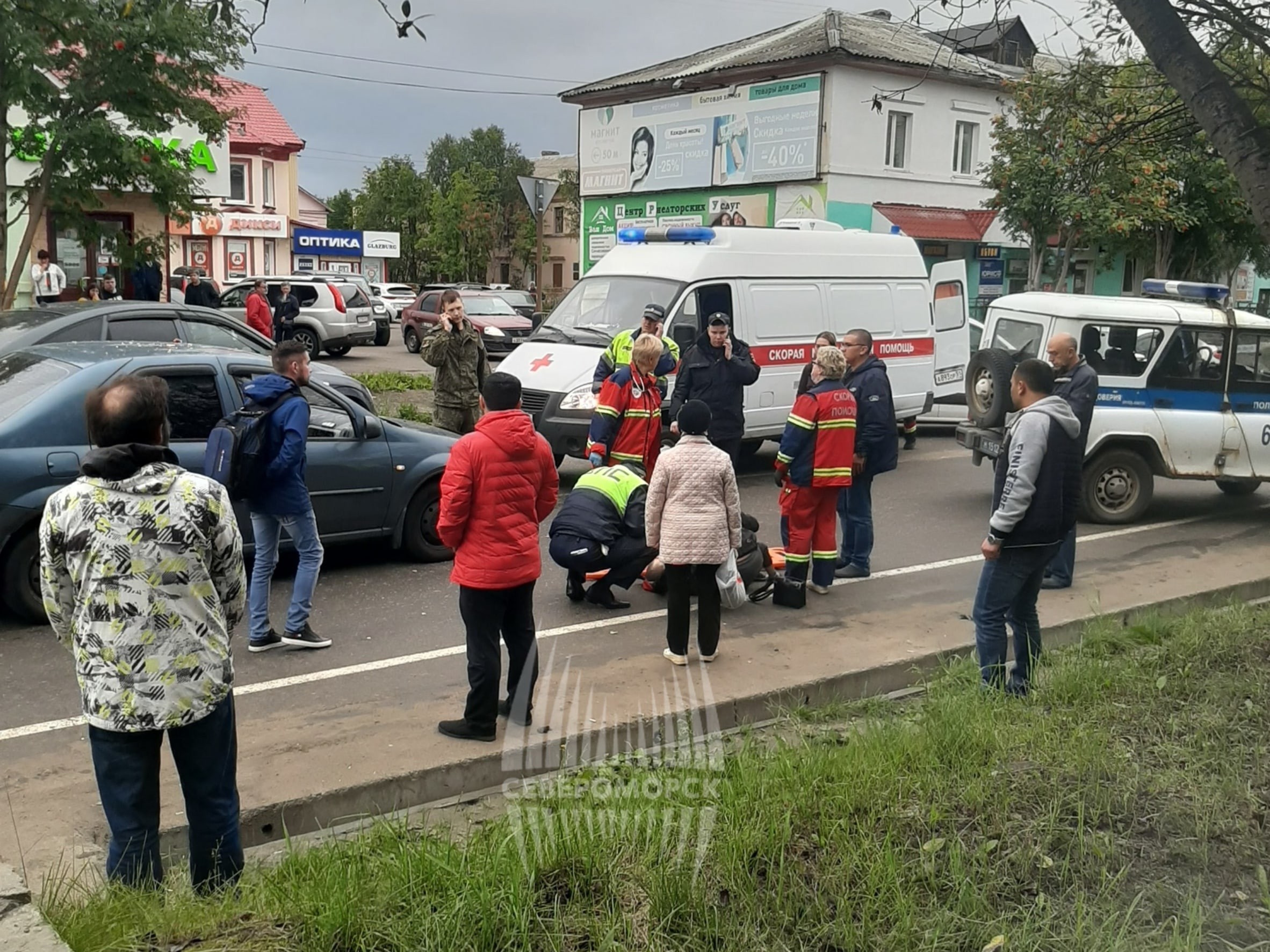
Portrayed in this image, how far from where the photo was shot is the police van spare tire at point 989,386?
10.0 meters

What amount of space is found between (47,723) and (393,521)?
3.20m

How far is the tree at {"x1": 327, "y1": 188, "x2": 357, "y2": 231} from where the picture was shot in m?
89.4

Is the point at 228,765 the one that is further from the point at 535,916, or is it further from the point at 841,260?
the point at 841,260

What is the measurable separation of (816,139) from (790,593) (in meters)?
25.3

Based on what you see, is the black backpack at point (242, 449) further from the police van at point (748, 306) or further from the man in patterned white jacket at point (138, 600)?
the police van at point (748, 306)

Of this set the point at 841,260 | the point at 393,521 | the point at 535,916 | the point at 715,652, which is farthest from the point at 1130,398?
the point at 535,916

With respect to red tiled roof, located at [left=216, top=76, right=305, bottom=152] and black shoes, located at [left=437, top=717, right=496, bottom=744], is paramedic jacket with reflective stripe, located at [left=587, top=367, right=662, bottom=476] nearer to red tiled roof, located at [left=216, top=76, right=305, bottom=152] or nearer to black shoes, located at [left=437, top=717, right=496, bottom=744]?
black shoes, located at [left=437, top=717, right=496, bottom=744]

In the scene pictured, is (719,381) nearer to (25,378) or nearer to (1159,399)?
(1159,399)

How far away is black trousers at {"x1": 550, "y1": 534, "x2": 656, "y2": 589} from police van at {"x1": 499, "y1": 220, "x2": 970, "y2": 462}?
347 centimetres

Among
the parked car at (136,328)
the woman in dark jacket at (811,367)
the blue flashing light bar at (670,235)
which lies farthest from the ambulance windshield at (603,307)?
the woman in dark jacket at (811,367)

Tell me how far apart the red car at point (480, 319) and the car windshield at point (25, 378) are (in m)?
19.9

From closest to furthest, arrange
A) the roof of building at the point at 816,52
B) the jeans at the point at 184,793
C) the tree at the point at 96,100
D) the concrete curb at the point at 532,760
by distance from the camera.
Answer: the jeans at the point at 184,793, the concrete curb at the point at 532,760, the tree at the point at 96,100, the roof of building at the point at 816,52

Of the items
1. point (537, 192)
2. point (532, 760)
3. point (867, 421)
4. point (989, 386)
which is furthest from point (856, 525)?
point (537, 192)

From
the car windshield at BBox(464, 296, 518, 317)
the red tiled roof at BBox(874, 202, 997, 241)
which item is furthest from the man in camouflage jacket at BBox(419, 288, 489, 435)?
the red tiled roof at BBox(874, 202, 997, 241)
